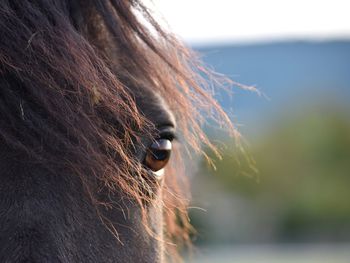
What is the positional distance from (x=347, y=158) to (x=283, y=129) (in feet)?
11.9

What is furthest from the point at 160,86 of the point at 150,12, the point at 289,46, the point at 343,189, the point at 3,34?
the point at 289,46

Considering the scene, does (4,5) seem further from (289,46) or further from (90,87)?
(289,46)

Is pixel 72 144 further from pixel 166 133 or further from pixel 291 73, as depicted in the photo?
pixel 291 73

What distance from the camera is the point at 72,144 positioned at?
6.22ft

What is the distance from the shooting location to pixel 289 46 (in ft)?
209

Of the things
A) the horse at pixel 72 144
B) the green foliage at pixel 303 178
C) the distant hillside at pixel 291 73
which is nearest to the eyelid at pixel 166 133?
the horse at pixel 72 144

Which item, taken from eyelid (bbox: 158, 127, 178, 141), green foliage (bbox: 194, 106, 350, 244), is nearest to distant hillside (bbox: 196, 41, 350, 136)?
green foliage (bbox: 194, 106, 350, 244)

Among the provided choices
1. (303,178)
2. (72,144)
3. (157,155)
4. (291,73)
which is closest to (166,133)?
(157,155)

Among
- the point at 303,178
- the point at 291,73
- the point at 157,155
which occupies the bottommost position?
the point at 303,178

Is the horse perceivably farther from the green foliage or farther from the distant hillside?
the distant hillside

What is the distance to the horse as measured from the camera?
1.81 m

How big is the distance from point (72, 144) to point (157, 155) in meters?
0.44

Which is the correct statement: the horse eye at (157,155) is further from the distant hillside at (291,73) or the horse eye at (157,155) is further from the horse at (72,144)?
the distant hillside at (291,73)

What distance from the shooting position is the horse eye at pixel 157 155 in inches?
88.5
